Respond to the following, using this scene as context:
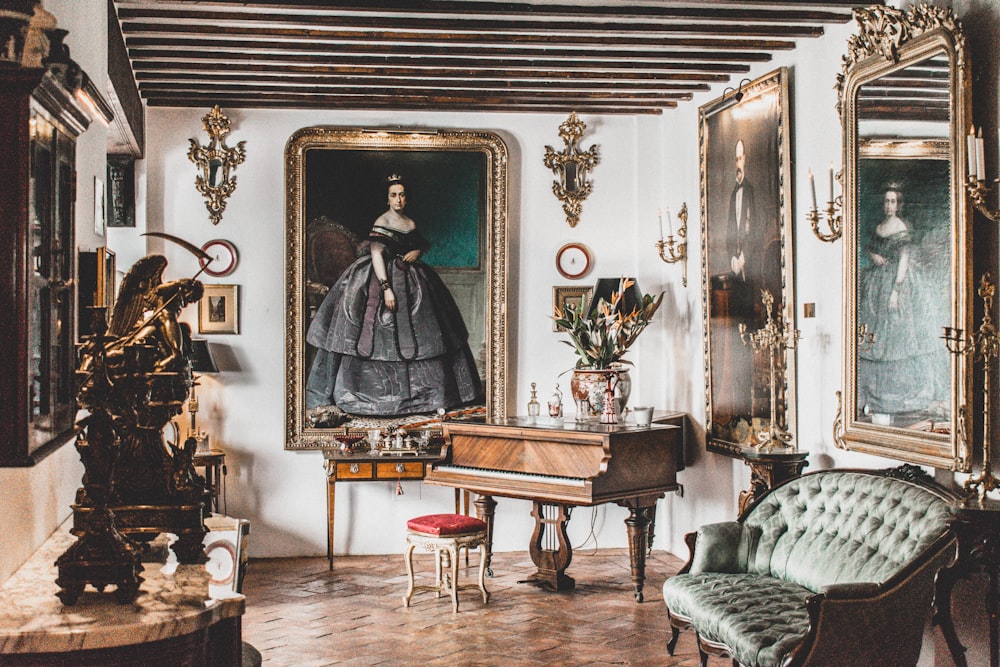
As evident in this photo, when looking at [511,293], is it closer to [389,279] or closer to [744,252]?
[389,279]

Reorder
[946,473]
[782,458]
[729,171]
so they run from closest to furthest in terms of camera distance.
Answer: [946,473]
[782,458]
[729,171]

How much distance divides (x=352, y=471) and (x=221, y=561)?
4.46 m

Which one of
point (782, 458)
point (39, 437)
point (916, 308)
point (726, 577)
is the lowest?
point (726, 577)

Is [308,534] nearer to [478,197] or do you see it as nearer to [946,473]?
[478,197]

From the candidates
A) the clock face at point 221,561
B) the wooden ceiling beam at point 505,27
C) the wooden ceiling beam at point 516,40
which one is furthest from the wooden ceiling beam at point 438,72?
the clock face at point 221,561

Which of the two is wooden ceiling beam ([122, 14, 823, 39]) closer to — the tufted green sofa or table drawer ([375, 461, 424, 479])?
the tufted green sofa

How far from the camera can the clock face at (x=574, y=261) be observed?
26.7 feet

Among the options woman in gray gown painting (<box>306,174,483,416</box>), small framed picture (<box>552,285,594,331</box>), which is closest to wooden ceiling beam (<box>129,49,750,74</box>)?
woman in gray gown painting (<box>306,174,483,416</box>)

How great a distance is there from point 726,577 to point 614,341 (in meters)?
2.23

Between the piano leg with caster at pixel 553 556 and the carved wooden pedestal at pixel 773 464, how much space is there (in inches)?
56.6

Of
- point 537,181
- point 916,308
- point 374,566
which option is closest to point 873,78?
point 916,308

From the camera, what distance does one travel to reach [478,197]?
803 centimetres

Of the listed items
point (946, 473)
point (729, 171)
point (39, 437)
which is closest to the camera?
point (39, 437)

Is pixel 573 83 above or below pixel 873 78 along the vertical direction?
above
